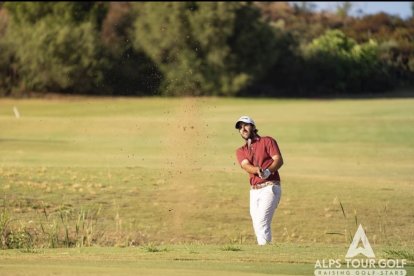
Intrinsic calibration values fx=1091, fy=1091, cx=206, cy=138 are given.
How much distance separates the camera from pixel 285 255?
11312 millimetres

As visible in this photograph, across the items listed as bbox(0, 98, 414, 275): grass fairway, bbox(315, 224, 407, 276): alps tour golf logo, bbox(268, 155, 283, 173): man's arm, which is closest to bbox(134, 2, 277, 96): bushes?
bbox(0, 98, 414, 275): grass fairway

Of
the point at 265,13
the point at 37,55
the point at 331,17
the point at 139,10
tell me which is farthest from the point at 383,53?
the point at 265,13

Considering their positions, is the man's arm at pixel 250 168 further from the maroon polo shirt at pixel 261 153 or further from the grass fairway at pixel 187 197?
the grass fairway at pixel 187 197

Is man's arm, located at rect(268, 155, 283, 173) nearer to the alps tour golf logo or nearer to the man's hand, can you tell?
the man's hand

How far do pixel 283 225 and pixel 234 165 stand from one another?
11572mm

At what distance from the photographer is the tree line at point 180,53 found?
245 ft

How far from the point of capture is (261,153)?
43.5 feet

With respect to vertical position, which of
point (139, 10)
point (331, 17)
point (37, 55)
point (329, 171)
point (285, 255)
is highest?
point (331, 17)

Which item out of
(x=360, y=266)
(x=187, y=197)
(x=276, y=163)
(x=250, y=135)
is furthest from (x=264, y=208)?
(x=187, y=197)

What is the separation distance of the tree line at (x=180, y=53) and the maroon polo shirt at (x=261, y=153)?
55572 millimetres

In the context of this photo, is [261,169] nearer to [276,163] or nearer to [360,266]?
[276,163]

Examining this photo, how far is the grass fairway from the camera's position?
36.9ft

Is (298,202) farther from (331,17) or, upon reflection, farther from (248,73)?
(331,17)

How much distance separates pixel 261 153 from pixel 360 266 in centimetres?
311
